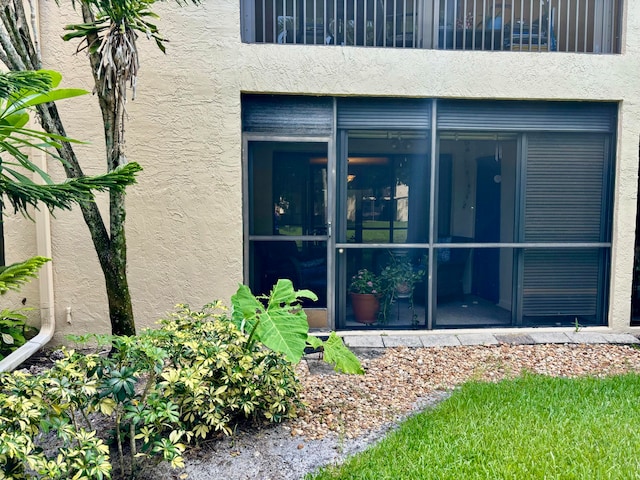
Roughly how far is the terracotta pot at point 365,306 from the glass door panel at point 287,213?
47 centimetres

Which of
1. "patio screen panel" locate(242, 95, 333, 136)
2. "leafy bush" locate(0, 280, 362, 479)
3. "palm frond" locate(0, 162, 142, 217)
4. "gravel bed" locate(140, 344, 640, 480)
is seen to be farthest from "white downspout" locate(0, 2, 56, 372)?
"gravel bed" locate(140, 344, 640, 480)

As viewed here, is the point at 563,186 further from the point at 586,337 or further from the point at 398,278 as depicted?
the point at 398,278

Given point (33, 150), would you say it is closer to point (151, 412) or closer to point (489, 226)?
point (151, 412)

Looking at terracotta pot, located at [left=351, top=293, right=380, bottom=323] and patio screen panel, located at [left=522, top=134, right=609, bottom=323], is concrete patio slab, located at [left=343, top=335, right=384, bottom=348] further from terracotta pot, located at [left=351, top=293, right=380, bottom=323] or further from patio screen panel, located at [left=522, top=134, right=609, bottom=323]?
patio screen panel, located at [left=522, top=134, right=609, bottom=323]

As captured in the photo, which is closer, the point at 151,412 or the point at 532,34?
the point at 151,412

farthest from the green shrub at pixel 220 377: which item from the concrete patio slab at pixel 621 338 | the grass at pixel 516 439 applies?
the concrete patio slab at pixel 621 338

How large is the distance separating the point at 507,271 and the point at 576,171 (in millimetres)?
1396

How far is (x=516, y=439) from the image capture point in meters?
2.72

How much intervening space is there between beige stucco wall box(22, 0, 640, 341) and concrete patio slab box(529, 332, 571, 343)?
2.69 m

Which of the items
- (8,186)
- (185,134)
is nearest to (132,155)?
(185,134)

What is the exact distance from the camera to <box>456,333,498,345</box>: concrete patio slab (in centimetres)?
482

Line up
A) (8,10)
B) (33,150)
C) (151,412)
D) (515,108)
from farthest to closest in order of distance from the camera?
(515,108) < (33,150) < (8,10) < (151,412)

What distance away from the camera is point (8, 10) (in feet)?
9.87

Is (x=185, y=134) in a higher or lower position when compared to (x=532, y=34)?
lower
